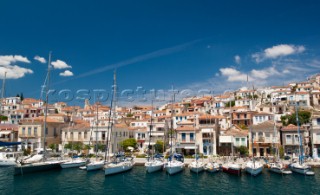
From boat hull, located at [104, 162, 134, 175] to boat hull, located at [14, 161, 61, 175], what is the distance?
10.0 m

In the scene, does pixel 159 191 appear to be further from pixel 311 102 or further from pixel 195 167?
pixel 311 102

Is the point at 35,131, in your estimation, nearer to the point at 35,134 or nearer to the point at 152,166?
the point at 35,134

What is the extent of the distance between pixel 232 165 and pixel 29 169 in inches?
1088

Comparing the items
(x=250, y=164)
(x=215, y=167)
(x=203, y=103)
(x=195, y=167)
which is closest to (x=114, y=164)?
(x=195, y=167)

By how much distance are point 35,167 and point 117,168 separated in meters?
12.0

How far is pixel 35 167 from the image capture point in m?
37.9

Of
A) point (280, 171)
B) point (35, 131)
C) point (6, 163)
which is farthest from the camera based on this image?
point (35, 131)

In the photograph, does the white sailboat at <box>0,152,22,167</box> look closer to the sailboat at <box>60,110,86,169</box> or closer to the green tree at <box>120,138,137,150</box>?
the sailboat at <box>60,110,86,169</box>

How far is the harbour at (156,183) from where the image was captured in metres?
27.5

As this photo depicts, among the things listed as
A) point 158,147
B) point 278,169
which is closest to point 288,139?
point 278,169

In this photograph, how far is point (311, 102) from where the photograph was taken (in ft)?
279

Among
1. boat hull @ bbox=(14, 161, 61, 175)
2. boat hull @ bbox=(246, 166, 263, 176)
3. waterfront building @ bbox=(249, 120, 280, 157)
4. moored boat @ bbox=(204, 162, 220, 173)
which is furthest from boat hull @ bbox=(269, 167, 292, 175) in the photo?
boat hull @ bbox=(14, 161, 61, 175)

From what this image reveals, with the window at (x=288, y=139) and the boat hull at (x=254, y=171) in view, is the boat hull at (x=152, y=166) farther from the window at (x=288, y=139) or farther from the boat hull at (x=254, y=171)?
the window at (x=288, y=139)

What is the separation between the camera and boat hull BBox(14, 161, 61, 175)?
35688mm
